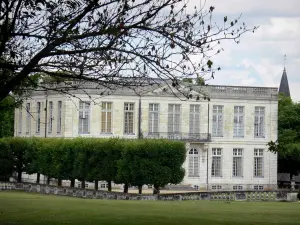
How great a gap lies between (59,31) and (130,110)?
144ft

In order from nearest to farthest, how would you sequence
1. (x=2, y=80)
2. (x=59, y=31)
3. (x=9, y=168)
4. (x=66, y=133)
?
1. (x=59, y=31)
2. (x=2, y=80)
3. (x=9, y=168)
4. (x=66, y=133)

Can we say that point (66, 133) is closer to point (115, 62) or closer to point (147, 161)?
point (147, 161)

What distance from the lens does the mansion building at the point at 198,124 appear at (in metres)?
59.1

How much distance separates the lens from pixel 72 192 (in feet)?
142

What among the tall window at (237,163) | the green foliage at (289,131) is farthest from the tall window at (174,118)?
the green foliage at (289,131)

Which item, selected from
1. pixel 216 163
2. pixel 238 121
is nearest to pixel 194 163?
pixel 216 163

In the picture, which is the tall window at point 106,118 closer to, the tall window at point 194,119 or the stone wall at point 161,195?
the tall window at point 194,119

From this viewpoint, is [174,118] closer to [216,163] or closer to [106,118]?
[216,163]

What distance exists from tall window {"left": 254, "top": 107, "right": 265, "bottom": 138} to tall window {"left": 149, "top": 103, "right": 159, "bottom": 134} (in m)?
7.50

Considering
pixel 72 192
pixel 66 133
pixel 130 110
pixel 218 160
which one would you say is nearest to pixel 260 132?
pixel 218 160

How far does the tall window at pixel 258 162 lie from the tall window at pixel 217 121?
312cm

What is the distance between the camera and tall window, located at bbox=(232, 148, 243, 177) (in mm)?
62344

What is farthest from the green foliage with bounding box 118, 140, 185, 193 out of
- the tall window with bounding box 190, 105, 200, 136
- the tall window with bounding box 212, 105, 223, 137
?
the tall window with bounding box 212, 105, 223, 137

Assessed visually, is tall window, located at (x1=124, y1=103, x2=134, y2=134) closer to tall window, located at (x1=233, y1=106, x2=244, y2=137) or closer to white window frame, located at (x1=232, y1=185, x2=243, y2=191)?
tall window, located at (x1=233, y1=106, x2=244, y2=137)
